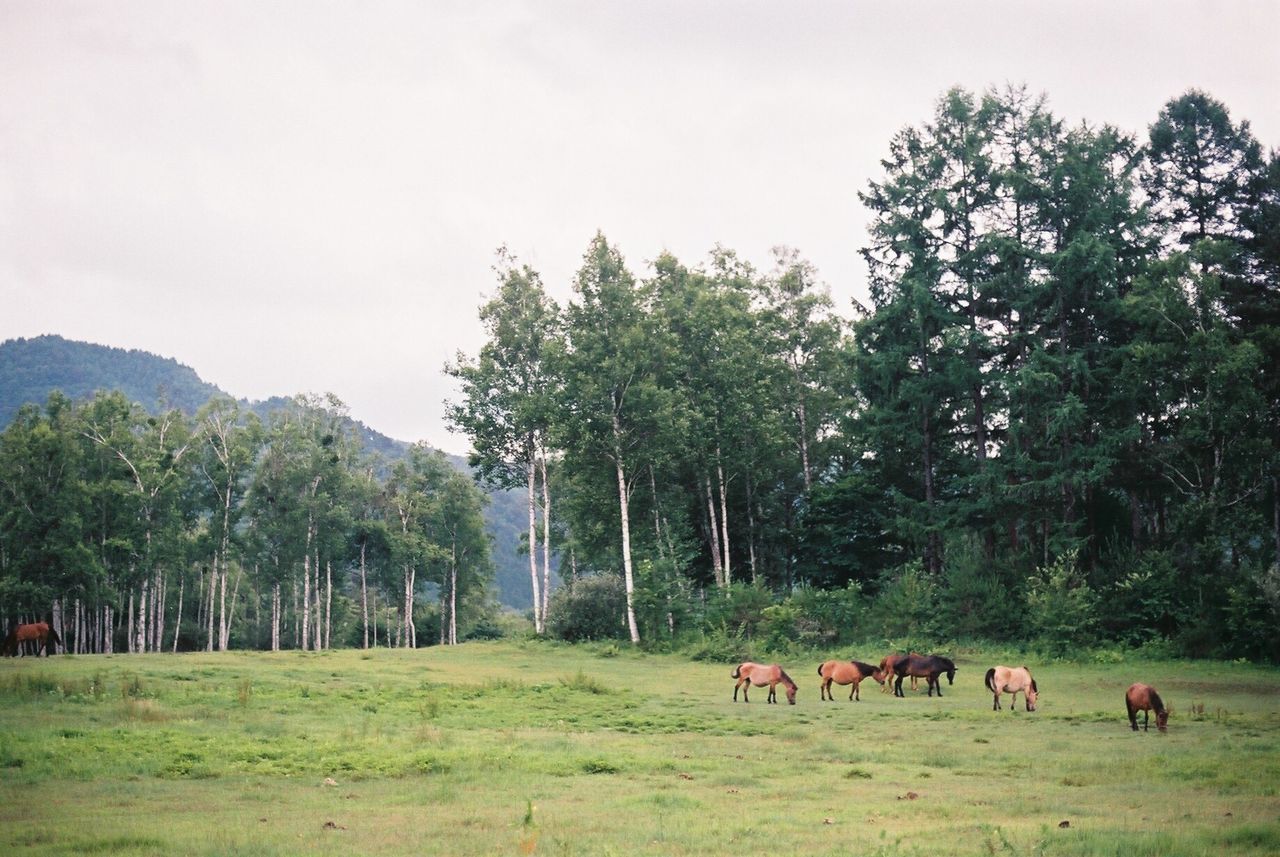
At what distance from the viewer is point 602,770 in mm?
15477

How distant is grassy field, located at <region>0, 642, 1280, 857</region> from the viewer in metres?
10.4

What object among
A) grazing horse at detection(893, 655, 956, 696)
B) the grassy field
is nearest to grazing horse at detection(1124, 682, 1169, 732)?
the grassy field

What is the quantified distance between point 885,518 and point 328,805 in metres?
39.3

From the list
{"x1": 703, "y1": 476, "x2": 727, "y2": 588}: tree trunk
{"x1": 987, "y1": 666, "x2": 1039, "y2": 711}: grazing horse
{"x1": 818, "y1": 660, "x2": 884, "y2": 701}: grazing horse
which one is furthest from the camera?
{"x1": 703, "y1": 476, "x2": 727, "y2": 588}: tree trunk

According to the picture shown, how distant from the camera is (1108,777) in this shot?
1438 centimetres

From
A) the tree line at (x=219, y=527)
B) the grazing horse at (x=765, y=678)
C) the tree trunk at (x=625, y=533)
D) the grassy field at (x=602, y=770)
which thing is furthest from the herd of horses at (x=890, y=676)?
the tree line at (x=219, y=527)

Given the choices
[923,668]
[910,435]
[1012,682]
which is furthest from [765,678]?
[910,435]

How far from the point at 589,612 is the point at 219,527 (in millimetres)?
29930

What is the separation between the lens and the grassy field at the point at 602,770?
34.0ft

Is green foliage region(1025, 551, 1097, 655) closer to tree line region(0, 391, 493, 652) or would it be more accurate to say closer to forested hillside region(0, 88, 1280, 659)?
forested hillside region(0, 88, 1280, 659)

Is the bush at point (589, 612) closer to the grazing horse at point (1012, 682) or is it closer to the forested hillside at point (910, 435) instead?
the forested hillside at point (910, 435)

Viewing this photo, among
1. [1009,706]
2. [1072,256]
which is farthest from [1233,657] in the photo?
[1072,256]

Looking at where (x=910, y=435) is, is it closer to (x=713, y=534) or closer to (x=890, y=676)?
(x=713, y=534)

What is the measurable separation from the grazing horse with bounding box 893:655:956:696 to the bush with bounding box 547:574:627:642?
857 inches
